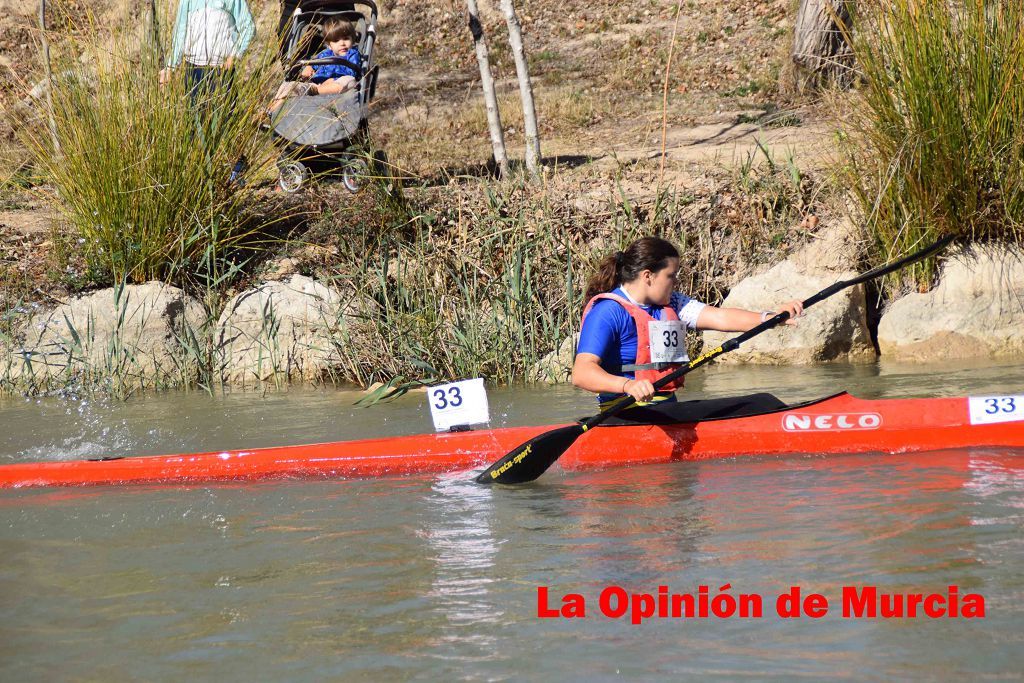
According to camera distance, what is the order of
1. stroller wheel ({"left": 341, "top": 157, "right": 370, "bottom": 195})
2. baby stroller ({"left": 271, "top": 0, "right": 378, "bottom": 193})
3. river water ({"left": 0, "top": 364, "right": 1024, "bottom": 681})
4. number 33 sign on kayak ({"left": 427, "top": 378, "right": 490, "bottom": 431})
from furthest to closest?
stroller wheel ({"left": 341, "top": 157, "right": 370, "bottom": 195})
baby stroller ({"left": 271, "top": 0, "right": 378, "bottom": 193})
number 33 sign on kayak ({"left": 427, "top": 378, "right": 490, "bottom": 431})
river water ({"left": 0, "top": 364, "right": 1024, "bottom": 681})

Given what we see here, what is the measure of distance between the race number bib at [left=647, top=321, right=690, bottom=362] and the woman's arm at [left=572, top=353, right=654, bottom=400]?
11.3 inches

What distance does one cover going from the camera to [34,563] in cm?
411

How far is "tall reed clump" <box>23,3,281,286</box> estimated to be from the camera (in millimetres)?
7621

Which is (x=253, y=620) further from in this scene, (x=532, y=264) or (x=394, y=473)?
(x=532, y=264)

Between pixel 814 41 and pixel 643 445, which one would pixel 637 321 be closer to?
pixel 643 445

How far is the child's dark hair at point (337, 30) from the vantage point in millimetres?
9023

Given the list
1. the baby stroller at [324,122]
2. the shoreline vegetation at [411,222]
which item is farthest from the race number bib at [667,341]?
the baby stroller at [324,122]

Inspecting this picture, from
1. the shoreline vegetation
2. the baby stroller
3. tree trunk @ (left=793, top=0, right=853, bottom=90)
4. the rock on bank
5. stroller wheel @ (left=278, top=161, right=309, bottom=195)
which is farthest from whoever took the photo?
tree trunk @ (left=793, top=0, right=853, bottom=90)

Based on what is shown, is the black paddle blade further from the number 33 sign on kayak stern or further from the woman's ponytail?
the number 33 sign on kayak stern

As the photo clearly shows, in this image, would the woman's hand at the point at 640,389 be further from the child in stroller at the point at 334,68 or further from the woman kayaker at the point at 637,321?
the child in stroller at the point at 334,68

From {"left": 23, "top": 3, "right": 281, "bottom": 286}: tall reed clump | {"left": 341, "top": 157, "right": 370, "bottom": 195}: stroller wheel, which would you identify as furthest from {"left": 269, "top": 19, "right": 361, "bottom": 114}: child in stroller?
{"left": 341, "top": 157, "right": 370, "bottom": 195}: stroller wheel

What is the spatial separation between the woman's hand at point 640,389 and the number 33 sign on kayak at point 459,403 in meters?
0.75

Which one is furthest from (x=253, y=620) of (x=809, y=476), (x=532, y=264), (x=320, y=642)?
(x=532, y=264)

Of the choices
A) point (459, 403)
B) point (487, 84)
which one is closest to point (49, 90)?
point (487, 84)
